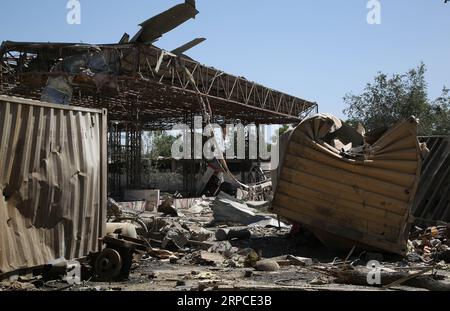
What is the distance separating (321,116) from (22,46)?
1315cm

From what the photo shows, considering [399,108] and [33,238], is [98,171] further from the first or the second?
[399,108]

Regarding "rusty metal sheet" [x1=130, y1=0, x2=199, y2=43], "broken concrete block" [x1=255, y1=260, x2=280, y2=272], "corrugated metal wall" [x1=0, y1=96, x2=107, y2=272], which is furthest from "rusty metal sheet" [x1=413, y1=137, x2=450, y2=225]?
"corrugated metal wall" [x1=0, y1=96, x2=107, y2=272]

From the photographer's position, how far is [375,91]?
35.3m

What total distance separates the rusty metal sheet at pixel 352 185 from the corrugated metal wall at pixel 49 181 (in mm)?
3915

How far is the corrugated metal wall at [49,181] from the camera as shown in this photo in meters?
5.91

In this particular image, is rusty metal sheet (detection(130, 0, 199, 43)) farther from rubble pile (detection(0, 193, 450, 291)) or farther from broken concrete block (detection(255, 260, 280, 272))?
broken concrete block (detection(255, 260, 280, 272))

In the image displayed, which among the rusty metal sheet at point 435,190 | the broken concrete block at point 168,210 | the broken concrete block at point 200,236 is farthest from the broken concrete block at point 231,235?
the broken concrete block at point 168,210

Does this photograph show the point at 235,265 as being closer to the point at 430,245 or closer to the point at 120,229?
the point at 120,229

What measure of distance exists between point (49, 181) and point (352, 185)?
531 cm

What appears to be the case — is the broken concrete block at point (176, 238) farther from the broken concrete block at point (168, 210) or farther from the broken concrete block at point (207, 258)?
the broken concrete block at point (168, 210)

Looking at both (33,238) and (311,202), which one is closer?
(33,238)

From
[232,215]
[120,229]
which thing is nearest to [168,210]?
[232,215]
